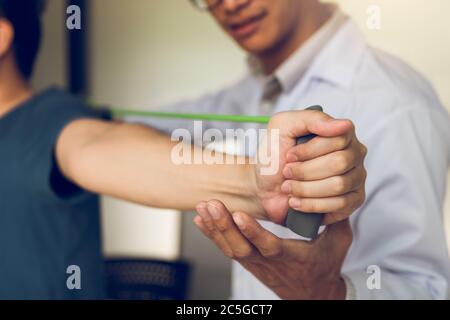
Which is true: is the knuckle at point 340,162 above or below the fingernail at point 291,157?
below

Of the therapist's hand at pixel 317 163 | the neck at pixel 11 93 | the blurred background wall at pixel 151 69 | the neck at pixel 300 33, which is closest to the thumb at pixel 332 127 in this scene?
the therapist's hand at pixel 317 163

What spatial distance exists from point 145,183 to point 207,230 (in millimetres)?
130

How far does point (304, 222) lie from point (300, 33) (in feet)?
1.00

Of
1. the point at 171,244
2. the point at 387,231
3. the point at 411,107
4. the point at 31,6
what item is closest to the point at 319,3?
the point at 411,107

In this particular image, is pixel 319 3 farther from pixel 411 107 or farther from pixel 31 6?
pixel 31 6

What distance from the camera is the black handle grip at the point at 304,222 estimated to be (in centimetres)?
47

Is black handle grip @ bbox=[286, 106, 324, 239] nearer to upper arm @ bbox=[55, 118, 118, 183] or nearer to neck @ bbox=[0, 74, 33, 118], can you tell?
upper arm @ bbox=[55, 118, 118, 183]

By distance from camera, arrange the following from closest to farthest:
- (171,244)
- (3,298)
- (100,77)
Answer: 1. (3,298)
2. (100,77)
3. (171,244)

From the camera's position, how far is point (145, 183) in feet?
Result: 1.92

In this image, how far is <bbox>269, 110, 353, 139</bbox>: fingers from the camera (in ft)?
1.38

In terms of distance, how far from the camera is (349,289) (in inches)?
22.3

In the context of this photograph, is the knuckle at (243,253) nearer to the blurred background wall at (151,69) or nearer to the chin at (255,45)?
the chin at (255,45)

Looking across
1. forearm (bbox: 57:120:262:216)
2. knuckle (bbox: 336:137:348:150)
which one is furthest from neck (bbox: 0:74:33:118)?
knuckle (bbox: 336:137:348:150)

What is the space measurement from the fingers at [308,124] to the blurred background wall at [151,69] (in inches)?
23.6
